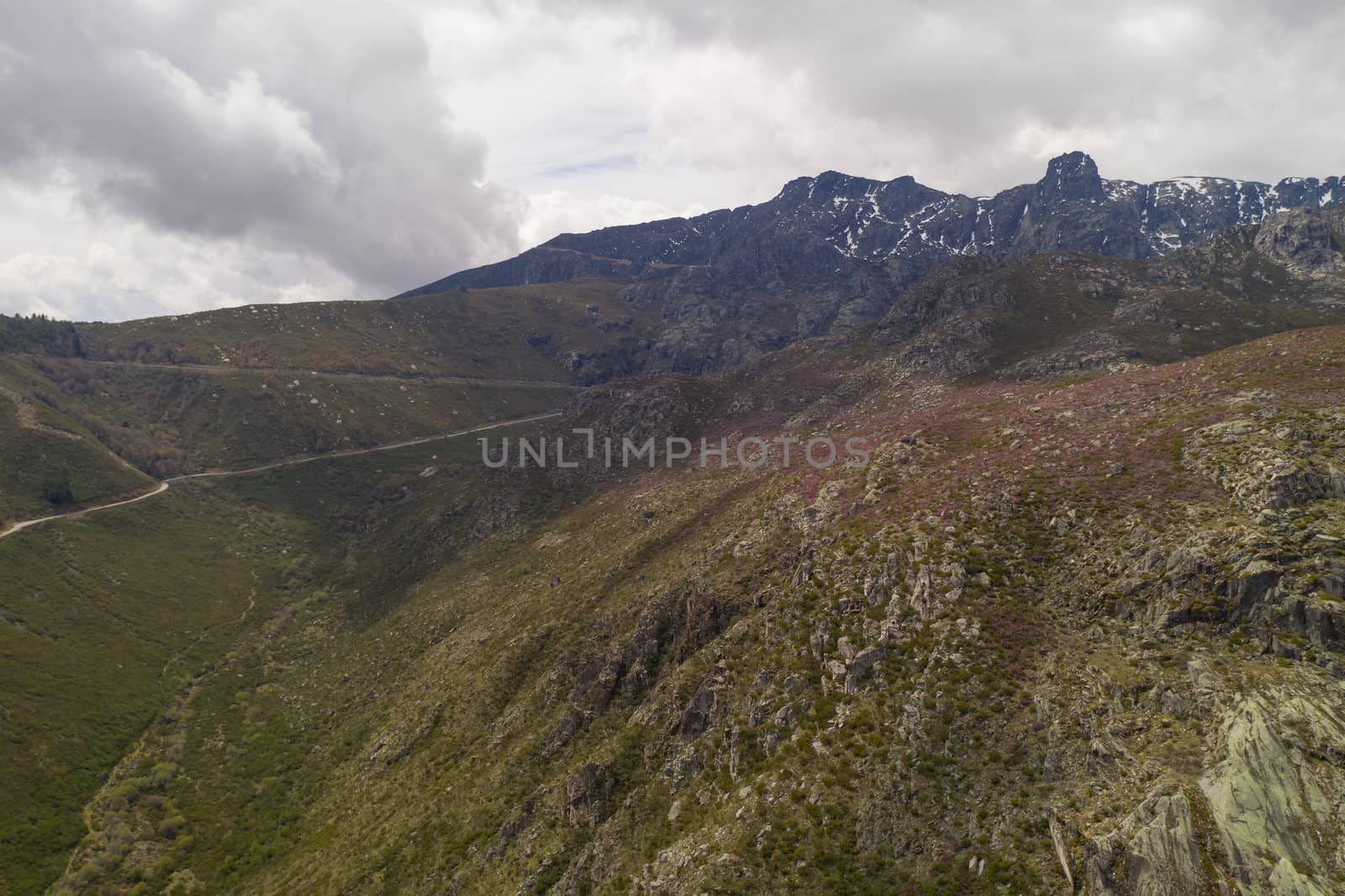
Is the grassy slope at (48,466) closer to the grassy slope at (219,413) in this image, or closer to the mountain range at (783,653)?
the mountain range at (783,653)

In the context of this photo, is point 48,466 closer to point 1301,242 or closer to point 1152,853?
point 1152,853

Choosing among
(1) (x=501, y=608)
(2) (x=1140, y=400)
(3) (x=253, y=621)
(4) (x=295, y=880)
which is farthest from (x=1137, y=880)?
(3) (x=253, y=621)

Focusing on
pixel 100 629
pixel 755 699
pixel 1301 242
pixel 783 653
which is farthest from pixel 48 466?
pixel 1301 242

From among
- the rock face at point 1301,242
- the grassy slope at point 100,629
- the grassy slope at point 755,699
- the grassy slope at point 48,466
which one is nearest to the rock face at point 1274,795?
the grassy slope at point 755,699

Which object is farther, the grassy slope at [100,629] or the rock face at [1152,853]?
the grassy slope at [100,629]

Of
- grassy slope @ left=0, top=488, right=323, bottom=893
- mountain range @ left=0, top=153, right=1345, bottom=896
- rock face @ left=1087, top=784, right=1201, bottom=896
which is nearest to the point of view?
rock face @ left=1087, top=784, right=1201, bottom=896

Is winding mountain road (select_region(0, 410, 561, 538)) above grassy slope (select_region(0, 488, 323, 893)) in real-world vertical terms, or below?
above

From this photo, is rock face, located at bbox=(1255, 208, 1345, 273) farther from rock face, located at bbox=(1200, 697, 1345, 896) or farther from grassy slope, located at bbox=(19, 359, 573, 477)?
grassy slope, located at bbox=(19, 359, 573, 477)

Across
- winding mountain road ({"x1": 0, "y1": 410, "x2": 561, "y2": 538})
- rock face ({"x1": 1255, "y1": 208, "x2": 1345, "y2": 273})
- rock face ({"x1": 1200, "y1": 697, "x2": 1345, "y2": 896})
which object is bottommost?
rock face ({"x1": 1200, "y1": 697, "x2": 1345, "y2": 896})

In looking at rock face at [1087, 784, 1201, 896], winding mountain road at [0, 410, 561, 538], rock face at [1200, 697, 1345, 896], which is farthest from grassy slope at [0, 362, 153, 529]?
rock face at [1200, 697, 1345, 896]
